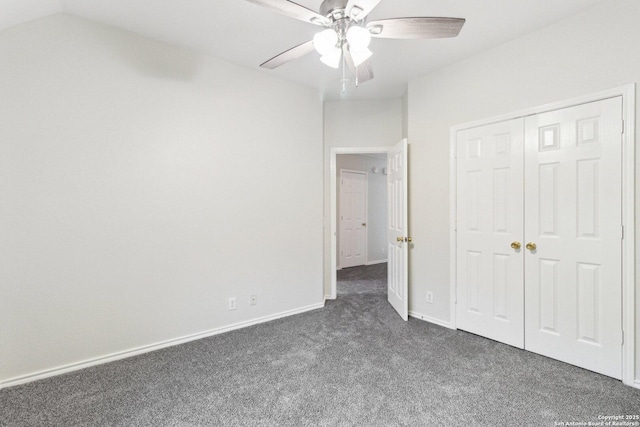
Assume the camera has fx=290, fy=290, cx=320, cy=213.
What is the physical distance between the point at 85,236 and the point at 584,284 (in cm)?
376

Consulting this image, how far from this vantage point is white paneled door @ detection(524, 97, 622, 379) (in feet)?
6.64

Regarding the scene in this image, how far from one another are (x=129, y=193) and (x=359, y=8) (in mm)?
A: 2157

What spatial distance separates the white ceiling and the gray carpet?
96.8 inches

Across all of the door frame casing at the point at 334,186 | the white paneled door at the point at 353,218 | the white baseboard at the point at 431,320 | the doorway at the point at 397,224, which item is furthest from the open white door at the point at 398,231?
the white paneled door at the point at 353,218

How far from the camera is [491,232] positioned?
2662mm

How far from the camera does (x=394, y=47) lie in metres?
2.59

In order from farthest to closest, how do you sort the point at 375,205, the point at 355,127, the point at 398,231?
the point at 375,205, the point at 355,127, the point at 398,231

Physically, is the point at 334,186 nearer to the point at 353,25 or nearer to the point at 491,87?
the point at 491,87

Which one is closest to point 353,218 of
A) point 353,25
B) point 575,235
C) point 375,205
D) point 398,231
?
point 375,205

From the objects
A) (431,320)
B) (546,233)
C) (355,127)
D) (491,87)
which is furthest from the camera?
(355,127)

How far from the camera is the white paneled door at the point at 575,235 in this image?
2.03m

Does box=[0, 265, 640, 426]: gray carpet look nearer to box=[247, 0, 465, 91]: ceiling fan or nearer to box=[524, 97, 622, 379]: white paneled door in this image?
box=[524, 97, 622, 379]: white paneled door

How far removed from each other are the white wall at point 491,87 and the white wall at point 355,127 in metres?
0.51

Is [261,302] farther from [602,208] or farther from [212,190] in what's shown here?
[602,208]
